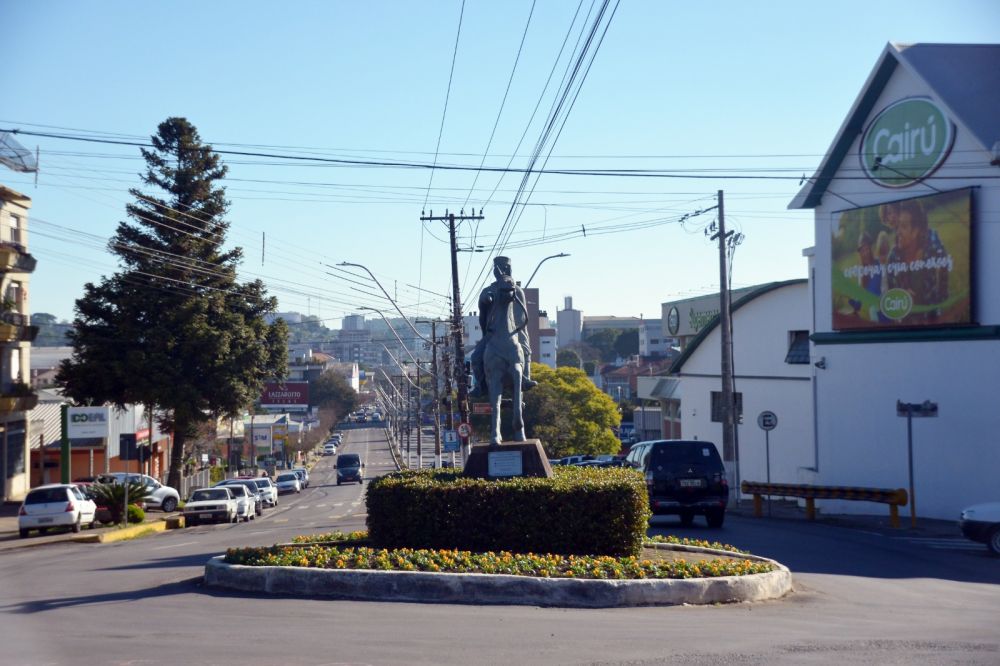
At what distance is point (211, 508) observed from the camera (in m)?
32.8

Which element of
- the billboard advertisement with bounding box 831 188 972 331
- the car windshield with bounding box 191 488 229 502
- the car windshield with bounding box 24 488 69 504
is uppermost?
the billboard advertisement with bounding box 831 188 972 331

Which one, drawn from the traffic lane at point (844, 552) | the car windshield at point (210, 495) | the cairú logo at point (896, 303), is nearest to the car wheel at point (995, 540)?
the traffic lane at point (844, 552)

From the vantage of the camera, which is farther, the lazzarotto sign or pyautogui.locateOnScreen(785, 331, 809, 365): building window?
pyautogui.locateOnScreen(785, 331, 809, 365): building window

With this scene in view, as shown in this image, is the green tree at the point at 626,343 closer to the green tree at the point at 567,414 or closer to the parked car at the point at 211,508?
the green tree at the point at 567,414

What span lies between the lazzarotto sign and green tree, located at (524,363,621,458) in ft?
94.9

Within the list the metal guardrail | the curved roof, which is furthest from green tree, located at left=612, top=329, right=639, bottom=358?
the metal guardrail

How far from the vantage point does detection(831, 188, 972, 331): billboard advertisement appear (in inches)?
1021

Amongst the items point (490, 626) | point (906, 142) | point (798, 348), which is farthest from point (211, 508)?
point (490, 626)

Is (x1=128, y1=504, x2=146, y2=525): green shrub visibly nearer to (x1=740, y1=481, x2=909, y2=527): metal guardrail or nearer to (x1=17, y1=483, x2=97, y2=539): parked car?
(x1=17, y1=483, x2=97, y2=539): parked car

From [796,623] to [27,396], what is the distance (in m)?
35.9

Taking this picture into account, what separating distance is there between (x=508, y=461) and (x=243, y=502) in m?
21.8

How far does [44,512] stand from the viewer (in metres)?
27.6

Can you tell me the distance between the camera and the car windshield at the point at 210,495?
3334 cm

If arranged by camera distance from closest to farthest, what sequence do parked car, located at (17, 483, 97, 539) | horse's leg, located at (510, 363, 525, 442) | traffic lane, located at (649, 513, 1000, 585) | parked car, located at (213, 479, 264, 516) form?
traffic lane, located at (649, 513, 1000, 585)
horse's leg, located at (510, 363, 525, 442)
parked car, located at (17, 483, 97, 539)
parked car, located at (213, 479, 264, 516)
